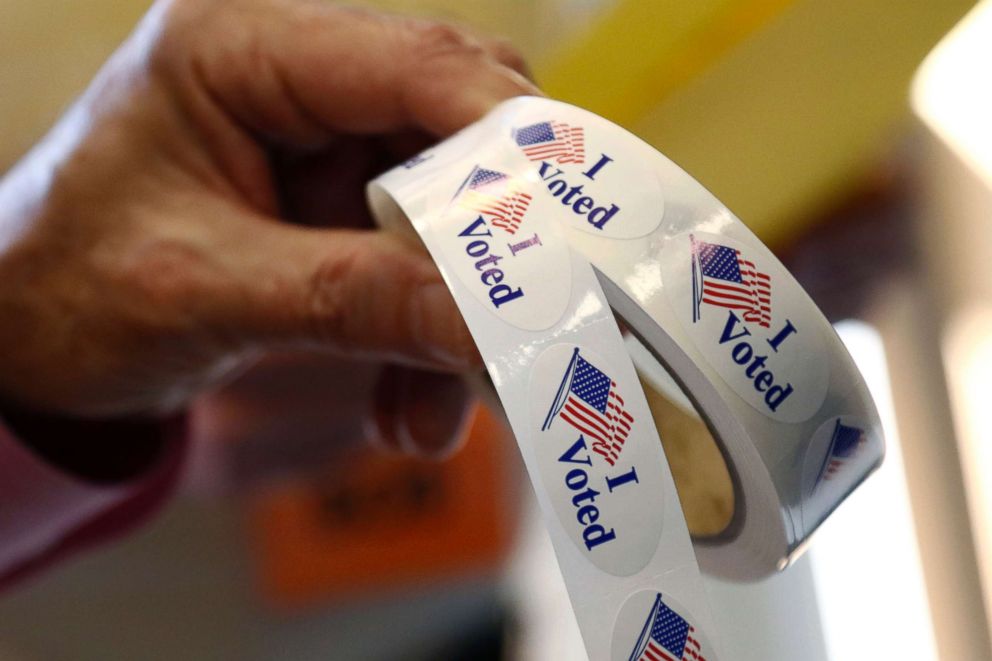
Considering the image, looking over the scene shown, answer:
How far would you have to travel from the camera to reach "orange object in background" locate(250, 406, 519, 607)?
3.22 ft

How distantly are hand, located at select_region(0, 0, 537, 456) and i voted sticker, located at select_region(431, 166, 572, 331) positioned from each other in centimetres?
3

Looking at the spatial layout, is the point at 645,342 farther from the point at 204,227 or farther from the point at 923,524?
the point at 923,524

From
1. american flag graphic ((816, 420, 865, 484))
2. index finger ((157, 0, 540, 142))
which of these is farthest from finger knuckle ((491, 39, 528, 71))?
american flag graphic ((816, 420, 865, 484))

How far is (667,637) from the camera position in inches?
11.8

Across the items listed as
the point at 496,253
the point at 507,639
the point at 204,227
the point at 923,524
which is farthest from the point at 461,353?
the point at 507,639

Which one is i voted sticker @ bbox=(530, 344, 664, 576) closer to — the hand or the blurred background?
the hand

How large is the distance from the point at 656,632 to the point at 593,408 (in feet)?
0.25

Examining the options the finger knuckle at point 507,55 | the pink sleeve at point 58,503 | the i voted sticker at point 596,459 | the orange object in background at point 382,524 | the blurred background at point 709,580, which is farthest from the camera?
the orange object in background at point 382,524

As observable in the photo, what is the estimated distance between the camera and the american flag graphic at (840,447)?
33 cm

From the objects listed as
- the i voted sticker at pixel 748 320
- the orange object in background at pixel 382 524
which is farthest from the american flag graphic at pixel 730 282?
the orange object in background at pixel 382 524

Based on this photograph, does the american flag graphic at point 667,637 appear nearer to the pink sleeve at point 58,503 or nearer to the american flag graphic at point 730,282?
the american flag graphic at point 730,282

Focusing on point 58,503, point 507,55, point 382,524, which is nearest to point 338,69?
point 507,55

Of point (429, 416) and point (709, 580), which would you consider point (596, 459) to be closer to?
point (429, 416)

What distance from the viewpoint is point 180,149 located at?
46cm
